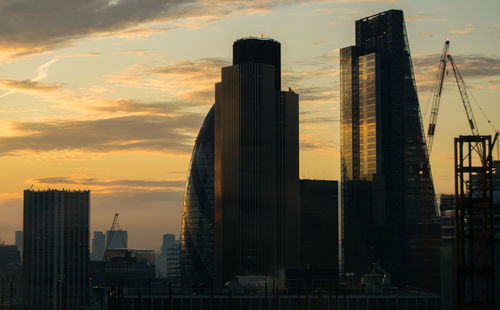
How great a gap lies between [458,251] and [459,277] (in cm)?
520

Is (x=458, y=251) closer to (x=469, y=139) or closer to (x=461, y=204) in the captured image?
(x=461, y=204)

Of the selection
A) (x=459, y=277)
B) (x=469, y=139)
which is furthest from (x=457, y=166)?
(x=459, y=277)

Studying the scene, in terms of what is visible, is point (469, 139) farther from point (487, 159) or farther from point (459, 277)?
point (459, 277)

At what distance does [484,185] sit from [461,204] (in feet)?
16.5

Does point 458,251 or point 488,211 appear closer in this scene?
point 458,251

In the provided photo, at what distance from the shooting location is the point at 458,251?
178875 mm

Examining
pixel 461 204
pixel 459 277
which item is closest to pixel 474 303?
pixel 459 277

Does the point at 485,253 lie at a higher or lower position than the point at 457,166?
lower

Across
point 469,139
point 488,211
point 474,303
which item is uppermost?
point 469,139

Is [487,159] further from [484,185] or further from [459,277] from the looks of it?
[459,277]

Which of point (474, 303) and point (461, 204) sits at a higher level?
point (461, 204)

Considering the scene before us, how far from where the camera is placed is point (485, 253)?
609 ft

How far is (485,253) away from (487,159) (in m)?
16.7

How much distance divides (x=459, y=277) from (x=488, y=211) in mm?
16192
